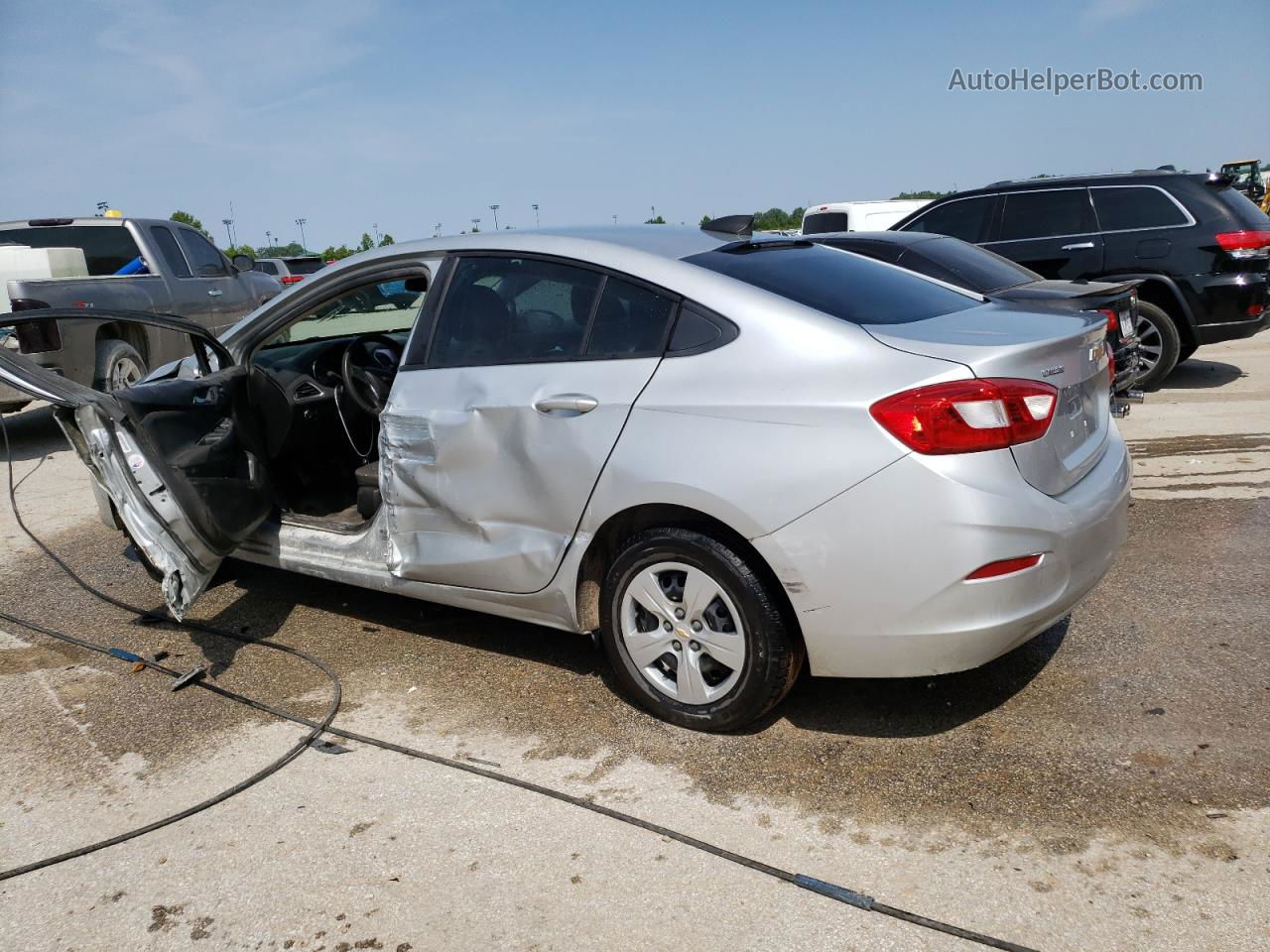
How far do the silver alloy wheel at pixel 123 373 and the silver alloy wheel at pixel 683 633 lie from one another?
23.4ft

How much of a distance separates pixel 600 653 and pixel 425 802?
1216 mm

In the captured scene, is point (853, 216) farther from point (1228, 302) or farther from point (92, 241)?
point (92, 241)

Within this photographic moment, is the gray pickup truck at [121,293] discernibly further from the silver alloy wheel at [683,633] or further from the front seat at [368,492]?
the silver alloy wheel at [683,633]

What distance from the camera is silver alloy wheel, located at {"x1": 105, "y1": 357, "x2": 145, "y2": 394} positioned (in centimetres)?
908

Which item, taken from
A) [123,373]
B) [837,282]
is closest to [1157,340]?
[837,282]

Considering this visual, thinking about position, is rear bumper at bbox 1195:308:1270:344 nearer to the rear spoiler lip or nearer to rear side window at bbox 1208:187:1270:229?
rear side window at bbox 1208:187:1270:229

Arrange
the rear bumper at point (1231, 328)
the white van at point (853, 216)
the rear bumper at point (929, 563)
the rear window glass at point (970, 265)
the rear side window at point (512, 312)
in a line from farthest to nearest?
the white van at point (853, 216)
the rear bumper at point (1231, 328)
the rear window glass at point (970, 265)
the rear side window at point (512, 312)
the rear bumper at point (929, 563)

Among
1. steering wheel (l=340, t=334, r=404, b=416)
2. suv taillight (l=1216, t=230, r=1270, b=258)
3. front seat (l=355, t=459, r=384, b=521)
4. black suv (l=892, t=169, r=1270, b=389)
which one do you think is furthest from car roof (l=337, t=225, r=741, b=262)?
suv taillight (l=1216, t=230, r=1270, b=258)

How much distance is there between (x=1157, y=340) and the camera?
8.94m

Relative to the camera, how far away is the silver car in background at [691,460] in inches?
118

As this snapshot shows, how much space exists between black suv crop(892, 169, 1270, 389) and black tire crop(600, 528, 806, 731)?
22.4 ft

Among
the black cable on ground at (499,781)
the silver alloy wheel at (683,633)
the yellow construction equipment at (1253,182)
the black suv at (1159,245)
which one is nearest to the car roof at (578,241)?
the silver alloy wheel at (683,633)

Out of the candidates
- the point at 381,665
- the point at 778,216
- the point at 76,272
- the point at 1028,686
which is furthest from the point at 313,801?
the point at 778,216

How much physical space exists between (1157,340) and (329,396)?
7.12 meters
